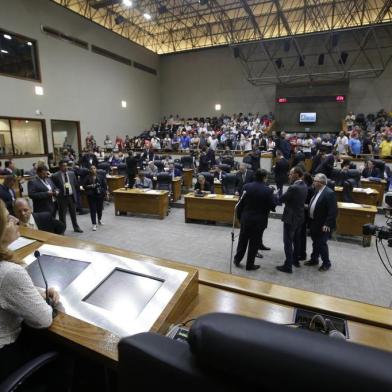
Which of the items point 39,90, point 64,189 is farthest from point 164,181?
point 39,90

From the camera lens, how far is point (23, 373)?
Answer: 1.15m

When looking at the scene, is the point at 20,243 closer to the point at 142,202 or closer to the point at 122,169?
the point at 142,202

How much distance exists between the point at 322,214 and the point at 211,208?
9.39 feet

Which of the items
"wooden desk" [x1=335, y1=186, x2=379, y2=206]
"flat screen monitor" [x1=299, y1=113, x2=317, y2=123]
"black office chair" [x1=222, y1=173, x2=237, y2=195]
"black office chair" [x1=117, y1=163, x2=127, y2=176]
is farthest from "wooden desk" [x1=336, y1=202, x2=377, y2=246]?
"flat screen monitor" [x1=299, y1=113, x2=317, y2=123]

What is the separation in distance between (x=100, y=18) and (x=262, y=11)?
9022 millimetres

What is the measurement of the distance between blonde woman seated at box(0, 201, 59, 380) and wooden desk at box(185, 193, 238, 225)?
517cm

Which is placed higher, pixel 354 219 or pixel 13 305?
pixel 13 305

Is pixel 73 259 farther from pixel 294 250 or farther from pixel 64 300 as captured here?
pixel 294 250

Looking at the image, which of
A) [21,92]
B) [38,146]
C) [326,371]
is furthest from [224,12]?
[326,371]

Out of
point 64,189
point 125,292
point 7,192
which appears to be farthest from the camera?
point 64,189

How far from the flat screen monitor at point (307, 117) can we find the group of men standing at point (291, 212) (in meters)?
14.0

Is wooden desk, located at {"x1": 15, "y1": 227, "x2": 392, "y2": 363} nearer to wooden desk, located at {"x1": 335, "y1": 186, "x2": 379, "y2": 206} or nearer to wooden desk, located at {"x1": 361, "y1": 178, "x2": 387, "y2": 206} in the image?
wooden desk, located at {"x1": 335, "y1": 186, "x2": 379, "y2": 206}

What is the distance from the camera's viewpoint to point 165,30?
17422 millimetres

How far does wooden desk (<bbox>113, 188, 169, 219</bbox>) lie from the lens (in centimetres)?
693
